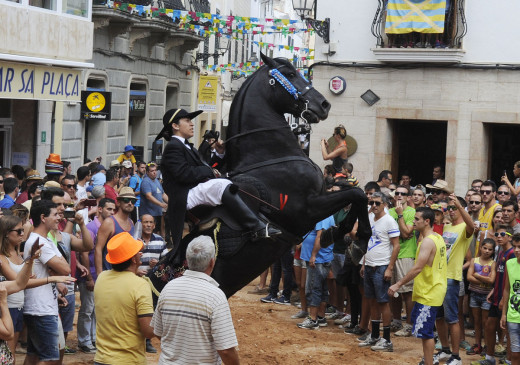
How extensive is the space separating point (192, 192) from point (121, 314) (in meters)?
1.64

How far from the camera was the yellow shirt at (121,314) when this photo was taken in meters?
6.62

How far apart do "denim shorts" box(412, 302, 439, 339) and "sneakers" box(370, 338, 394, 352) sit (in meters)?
1.60

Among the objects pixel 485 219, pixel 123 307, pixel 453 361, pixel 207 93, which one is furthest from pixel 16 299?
pixel 207 93

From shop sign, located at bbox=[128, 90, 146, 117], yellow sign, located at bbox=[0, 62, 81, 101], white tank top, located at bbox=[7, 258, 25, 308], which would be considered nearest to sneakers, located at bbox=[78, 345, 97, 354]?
white tank top, located at bbox=[7, 258, 25, 308]

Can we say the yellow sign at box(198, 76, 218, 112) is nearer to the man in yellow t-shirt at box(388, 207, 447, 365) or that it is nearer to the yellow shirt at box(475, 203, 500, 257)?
the yellow shirt at box(475, 203, 500, 257)

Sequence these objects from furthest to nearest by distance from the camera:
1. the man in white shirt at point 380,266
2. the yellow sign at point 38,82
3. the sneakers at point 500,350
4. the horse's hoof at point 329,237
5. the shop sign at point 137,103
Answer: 1. the shop sign at point 137,103
2. the yellow sign at point 38,82
3. the man in white shirt at point 380,266
4. the sneakers at point 500,350
5. the horse's hoof at point 329,237

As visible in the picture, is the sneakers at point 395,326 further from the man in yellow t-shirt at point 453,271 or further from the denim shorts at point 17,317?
the denim shorts at point 17,317

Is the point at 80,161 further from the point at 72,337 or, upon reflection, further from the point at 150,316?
the point at 150,316

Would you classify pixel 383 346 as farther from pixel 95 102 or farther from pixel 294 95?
pixel 95 102

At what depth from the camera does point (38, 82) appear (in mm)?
17828

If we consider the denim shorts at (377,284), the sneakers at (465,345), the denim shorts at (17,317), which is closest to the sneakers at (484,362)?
the sneakers at (465,345)

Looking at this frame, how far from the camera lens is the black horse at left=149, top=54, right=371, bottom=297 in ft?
27.0

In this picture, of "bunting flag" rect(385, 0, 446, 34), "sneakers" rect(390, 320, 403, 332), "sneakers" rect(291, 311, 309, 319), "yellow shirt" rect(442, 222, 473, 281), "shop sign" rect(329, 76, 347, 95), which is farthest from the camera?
"shop sign" rect(329, 76, 347, 95)

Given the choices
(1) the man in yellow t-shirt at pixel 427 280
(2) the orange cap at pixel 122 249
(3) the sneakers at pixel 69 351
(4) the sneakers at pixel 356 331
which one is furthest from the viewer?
(4) the sneakers at pixel 356 331
